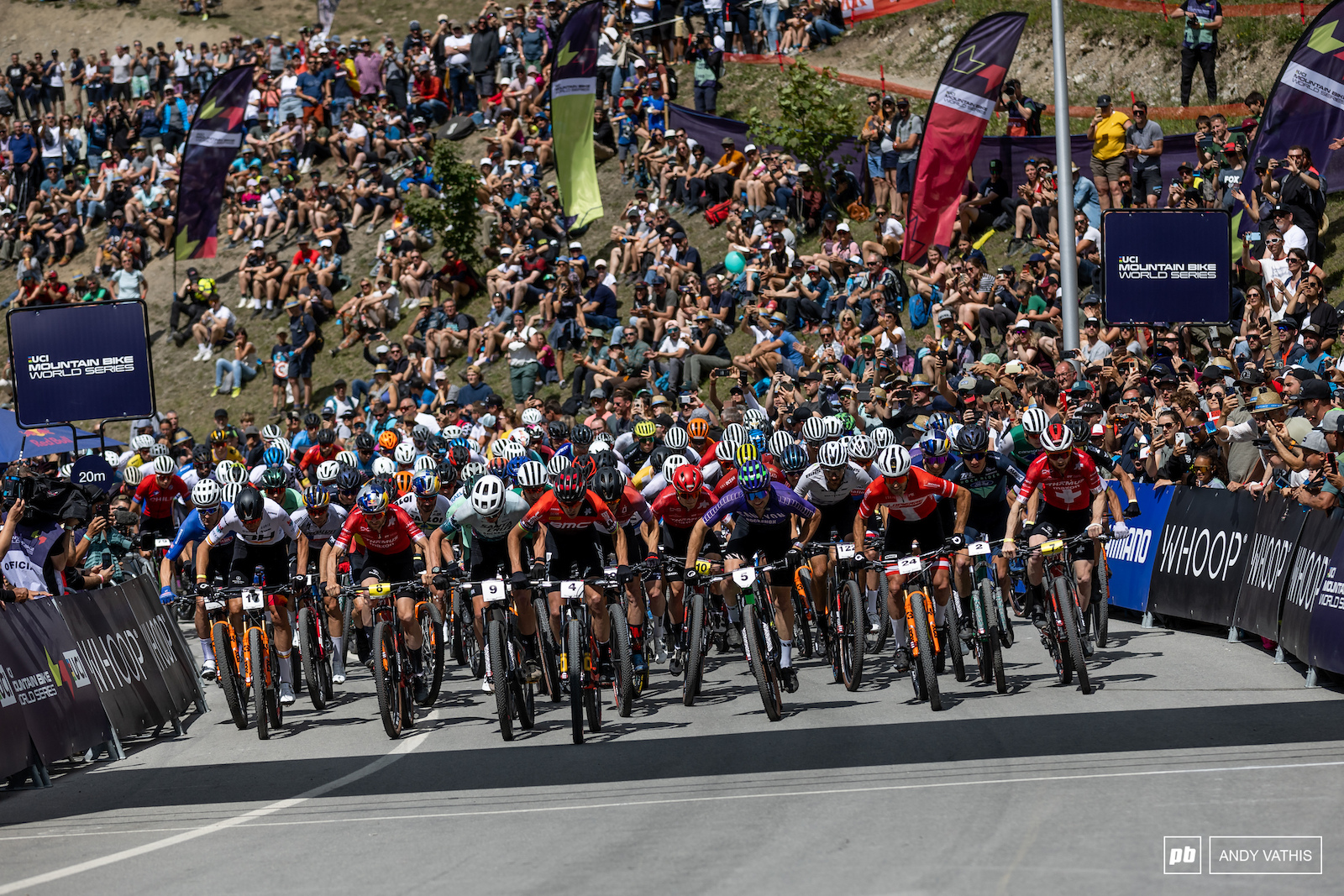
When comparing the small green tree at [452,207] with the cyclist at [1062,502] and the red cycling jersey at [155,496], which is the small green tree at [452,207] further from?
the cyclist at [1062,502]

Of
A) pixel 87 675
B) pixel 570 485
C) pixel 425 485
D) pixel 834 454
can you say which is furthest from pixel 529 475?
pixel 87 675

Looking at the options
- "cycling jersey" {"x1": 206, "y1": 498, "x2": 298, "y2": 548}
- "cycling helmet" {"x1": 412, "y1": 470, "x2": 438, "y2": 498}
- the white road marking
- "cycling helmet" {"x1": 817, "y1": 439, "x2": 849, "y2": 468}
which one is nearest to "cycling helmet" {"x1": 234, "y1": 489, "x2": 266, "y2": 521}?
"cycling jersey" {"x1": 206, "y1": 498, "x2": 298, "y2": 548}

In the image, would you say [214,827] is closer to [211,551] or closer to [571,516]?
[571,516]

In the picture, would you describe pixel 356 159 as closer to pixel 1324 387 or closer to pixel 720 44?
pixel 720 44

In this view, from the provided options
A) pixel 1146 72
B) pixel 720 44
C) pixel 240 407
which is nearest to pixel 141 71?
pixel 240 407

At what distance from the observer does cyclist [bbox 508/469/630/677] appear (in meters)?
11.5

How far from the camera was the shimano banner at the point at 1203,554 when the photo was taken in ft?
45.6

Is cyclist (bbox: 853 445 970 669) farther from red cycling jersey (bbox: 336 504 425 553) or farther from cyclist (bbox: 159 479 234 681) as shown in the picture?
cyclist (bbox: 159 479 234 681)

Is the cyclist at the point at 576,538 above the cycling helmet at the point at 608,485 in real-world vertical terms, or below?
below

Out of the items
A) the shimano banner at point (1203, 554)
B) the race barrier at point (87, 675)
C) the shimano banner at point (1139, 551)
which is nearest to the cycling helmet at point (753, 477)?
the shimano banner at point (1203, 554)

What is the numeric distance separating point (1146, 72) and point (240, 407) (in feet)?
62.4

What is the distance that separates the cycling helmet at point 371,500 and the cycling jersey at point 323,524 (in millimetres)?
1518

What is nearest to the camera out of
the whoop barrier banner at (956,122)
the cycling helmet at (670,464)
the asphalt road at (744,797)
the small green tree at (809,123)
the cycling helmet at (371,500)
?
the asphalt road at (744,797)

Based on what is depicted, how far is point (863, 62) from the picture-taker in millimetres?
33406
